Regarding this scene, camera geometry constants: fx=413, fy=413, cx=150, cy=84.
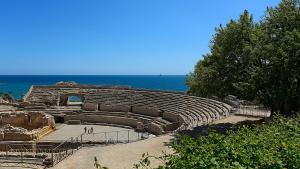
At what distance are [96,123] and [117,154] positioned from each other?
2182cm

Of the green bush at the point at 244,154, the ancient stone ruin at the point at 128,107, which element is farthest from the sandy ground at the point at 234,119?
the green bush at the point at 244,154

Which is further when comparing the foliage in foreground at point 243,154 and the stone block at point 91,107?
the stone block at point 91,107

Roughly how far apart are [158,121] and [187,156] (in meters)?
28.3

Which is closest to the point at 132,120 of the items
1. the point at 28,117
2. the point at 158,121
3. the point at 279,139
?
the point at 158,121

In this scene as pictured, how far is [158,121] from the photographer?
125 feet

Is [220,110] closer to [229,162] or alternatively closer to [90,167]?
[90,167]

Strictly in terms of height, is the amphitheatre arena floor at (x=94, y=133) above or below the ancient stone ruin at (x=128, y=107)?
below

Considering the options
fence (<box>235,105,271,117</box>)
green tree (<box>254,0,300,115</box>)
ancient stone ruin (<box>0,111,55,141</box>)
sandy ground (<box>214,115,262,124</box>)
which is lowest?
ancient stone ruin (<box>0,111,55,141</box>)

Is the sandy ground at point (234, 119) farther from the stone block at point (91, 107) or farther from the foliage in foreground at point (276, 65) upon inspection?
the stone block at point (91, 107)

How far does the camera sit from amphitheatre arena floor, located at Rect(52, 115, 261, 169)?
19656 millimetres

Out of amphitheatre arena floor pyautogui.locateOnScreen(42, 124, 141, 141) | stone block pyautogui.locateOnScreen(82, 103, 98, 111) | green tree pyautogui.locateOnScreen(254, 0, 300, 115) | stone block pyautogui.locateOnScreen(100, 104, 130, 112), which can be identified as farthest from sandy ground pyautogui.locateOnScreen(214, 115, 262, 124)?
stone block pyautogui.locateOnScreen(82, 103, 98, 111)

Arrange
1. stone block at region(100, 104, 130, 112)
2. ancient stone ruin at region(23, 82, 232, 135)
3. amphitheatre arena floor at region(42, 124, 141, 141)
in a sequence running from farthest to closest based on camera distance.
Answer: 1. stone block at region(100, 104, 130, 112)
2. ancient stone ruin at region(23, 82, 232, 135)
3. amphitheatre arena floor at region(42, 124, 141, 141)

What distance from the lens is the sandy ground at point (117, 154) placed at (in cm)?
1966

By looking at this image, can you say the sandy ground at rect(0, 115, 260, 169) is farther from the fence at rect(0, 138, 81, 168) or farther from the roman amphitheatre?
the fence at rect(0, 138, 81, 168)
